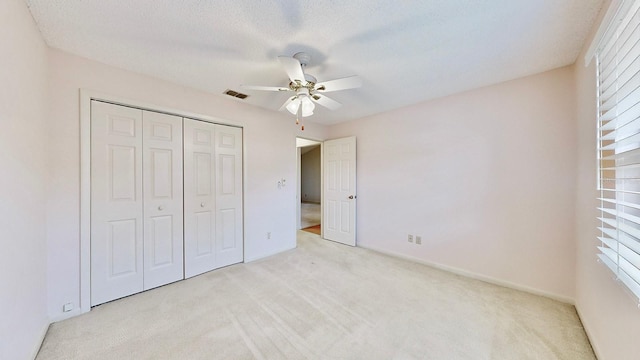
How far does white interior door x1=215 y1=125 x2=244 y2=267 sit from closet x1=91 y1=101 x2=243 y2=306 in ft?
0.04

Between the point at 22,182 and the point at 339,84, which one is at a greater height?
the point at 339,84

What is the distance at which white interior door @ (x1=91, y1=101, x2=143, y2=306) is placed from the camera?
2.11 m

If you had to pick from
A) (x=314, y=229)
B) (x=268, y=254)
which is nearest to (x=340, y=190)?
→ (x=314, y=229)

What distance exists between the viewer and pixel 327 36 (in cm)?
173

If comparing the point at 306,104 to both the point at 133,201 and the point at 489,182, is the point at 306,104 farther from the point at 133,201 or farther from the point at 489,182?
the point at 489,182

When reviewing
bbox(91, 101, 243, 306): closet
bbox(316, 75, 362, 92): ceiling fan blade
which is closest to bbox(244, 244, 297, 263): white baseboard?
bbox(91, 101, 243, 306): closet

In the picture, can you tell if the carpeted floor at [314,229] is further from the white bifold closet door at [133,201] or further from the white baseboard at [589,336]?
the white baseboard at [589,336]

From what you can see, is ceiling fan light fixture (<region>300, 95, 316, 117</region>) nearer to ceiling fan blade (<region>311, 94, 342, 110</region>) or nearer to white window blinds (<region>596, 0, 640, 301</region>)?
ceiling fan blade (<region>311, 94, 342, 110</region>)

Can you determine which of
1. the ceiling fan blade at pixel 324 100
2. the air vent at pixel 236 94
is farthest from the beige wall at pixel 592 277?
the air vent at pixel 236 94

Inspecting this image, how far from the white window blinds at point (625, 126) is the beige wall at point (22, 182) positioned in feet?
10.3

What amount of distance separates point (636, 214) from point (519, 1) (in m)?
1.41

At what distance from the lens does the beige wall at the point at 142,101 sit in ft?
6.30

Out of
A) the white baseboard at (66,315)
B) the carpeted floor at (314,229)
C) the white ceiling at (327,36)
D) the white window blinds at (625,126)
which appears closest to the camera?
the white window blinds at (625,126)

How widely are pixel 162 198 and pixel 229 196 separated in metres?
0.77
